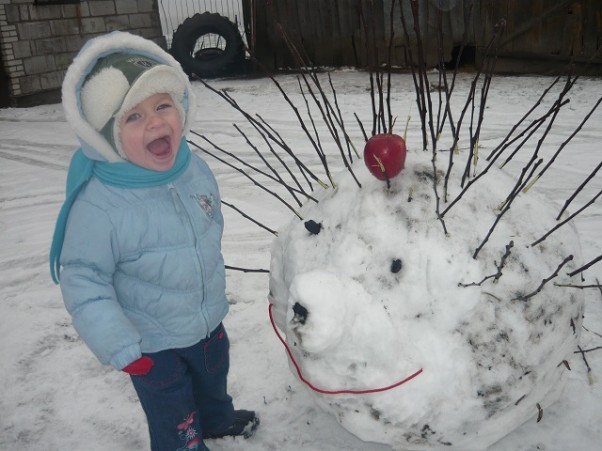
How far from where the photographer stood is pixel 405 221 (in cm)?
153

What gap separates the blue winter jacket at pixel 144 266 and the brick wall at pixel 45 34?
8256 millimetres

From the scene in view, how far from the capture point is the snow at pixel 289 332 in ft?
4.76

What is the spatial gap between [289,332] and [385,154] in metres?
0.54

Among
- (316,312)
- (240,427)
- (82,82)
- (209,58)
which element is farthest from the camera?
(209,58)

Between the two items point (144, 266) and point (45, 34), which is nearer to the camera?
point (144, 266)

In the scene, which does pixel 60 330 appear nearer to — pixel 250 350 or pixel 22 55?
pixel 250 350

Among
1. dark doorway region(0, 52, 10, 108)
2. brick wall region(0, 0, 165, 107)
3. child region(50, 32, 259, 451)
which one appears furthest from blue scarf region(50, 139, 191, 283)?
dark doorway region(0, 52, 10, 108)

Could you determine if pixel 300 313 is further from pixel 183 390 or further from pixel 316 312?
pixel 183 390

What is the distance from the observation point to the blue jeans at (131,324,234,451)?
1750 millimetres

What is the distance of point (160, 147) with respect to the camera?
5.41 ft

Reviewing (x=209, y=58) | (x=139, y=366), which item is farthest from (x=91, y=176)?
(x=209, y=58)

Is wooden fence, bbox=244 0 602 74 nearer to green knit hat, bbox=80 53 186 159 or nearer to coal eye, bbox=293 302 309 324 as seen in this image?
green knit hat, bbox=80 53 186 159

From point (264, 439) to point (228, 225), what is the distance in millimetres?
2051

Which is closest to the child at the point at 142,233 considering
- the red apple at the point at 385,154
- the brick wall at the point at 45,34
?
the red apple at the point at 385,154
